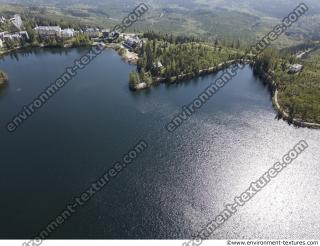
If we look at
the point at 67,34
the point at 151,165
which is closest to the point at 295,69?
the point at 151,165

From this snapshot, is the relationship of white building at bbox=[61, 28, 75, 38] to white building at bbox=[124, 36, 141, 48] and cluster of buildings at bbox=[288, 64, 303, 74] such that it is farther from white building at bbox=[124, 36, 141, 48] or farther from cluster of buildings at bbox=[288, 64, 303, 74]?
cluster of buildings at bbox=[288, 64, 303, 74]

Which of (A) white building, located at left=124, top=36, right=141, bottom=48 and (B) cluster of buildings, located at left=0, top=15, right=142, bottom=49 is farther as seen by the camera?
(B) cluster of buildings, located at left=0, top=15, right=142, bottom=49

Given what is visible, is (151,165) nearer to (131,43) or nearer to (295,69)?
(295,69)

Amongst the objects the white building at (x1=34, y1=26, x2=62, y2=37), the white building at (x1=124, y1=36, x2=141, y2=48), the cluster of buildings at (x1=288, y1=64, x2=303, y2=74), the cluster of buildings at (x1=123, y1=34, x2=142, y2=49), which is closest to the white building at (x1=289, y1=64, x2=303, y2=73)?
the cluster of buildings at (x1=288, y1=64, x2=303, y2=74)

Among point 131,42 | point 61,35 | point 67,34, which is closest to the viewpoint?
point 131,42

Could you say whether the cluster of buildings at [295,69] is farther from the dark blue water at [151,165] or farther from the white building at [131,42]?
the white building at [131,42]

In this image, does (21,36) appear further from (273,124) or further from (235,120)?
(273,124)

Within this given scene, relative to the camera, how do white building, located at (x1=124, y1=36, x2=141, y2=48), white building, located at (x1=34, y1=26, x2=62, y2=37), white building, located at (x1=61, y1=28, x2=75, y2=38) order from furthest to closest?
1. white building, located at (x1=61, y1=28, x2=75, y2=38)
2. white building, located at (x1=34, y1=26, x2=62, y2=37)
3. white building, located at (x1=124, y1=36, x2=141, y2=48)

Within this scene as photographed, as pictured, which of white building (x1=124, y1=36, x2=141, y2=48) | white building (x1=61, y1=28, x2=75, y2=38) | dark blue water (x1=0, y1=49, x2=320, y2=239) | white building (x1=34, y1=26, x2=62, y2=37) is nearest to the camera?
dark blue water (x1=0, y1=49, x2=320, y2=239)
